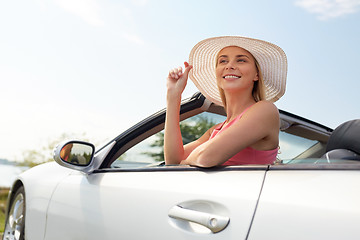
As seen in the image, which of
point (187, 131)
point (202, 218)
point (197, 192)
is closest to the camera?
point (202, 218)

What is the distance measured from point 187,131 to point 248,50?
64cm

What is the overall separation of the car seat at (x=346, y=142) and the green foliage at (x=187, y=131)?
963 millimetres

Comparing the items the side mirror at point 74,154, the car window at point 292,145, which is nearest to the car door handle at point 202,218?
the side mirror at point 74,154

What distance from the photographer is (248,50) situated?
2.57 metres

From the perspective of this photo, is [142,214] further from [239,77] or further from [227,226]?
[239,77]

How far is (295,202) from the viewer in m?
1.38

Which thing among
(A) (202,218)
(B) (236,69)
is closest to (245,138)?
(A) (202,218)

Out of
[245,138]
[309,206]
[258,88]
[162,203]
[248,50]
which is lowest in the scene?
[162,203]

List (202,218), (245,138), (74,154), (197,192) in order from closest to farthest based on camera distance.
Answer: (202,218), (197,192), (245,138), (74,154)

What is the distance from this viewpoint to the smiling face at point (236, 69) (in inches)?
98.3

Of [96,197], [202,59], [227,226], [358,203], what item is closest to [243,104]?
[202,59]

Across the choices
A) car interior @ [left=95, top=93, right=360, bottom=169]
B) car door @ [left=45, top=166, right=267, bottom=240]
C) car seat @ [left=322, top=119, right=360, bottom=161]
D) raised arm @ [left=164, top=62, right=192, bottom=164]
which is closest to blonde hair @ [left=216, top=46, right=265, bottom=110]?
car interior @ [left=95, top=93, right=360, bottom=169]

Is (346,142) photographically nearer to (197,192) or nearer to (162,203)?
(197,192)

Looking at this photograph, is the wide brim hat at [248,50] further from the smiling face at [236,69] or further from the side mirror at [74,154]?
the side mirror at [74,154]
